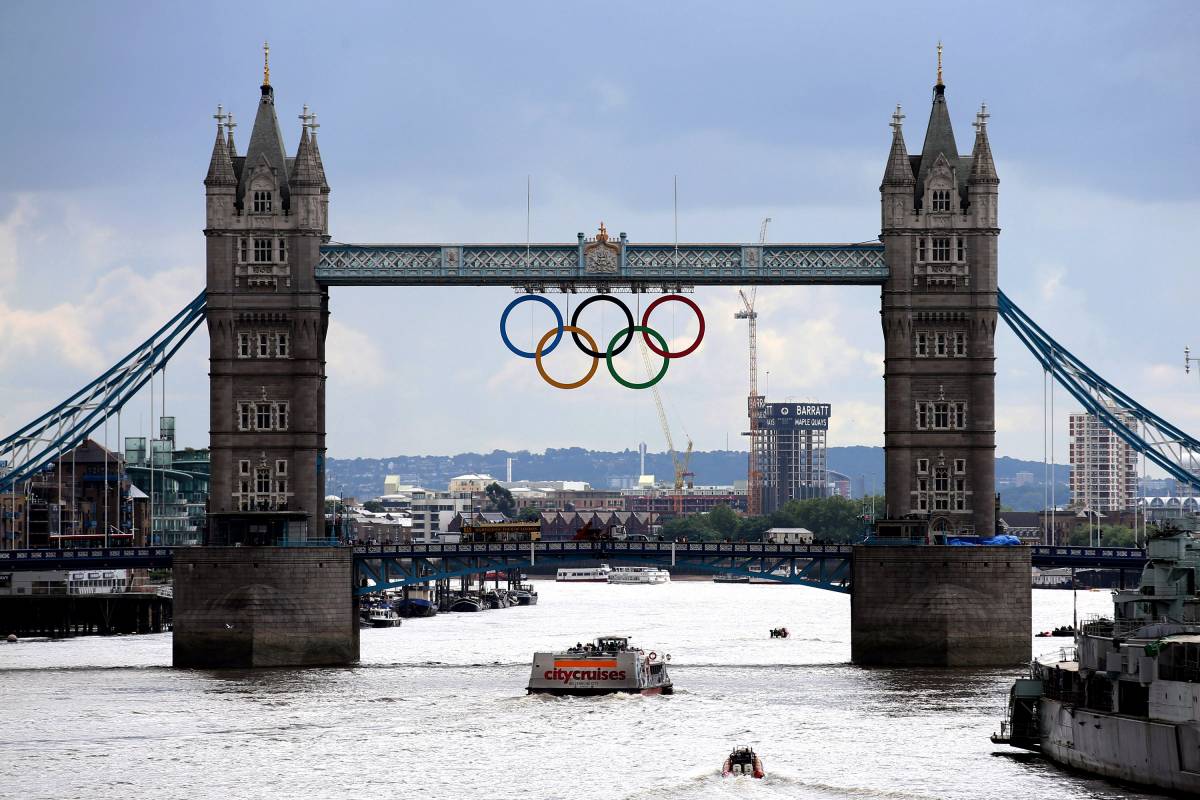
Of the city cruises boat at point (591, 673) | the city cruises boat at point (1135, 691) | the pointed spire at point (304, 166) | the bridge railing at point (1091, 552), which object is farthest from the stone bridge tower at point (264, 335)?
the city cruises boat at point (1135, 691)

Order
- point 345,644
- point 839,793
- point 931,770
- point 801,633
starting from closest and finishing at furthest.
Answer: point 839,793, point 931,770, point 345,644, point 801,633

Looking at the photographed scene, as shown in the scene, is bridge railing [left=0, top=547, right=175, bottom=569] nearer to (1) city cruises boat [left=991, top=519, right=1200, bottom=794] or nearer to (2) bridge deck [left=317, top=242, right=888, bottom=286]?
(2) bridge deck [left=317, top=242, right=888, bottom=286]

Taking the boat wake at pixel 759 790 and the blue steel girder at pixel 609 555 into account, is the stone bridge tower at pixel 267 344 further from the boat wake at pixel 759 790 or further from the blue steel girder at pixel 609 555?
the boat wake at pixel 759 790

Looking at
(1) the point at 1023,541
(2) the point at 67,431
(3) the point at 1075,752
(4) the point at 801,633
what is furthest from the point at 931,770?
(4) the point at 801,633

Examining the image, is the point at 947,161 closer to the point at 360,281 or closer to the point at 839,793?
the point at 360,281

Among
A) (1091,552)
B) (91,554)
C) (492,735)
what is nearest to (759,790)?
(492,735)

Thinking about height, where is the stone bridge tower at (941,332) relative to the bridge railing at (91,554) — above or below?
above
